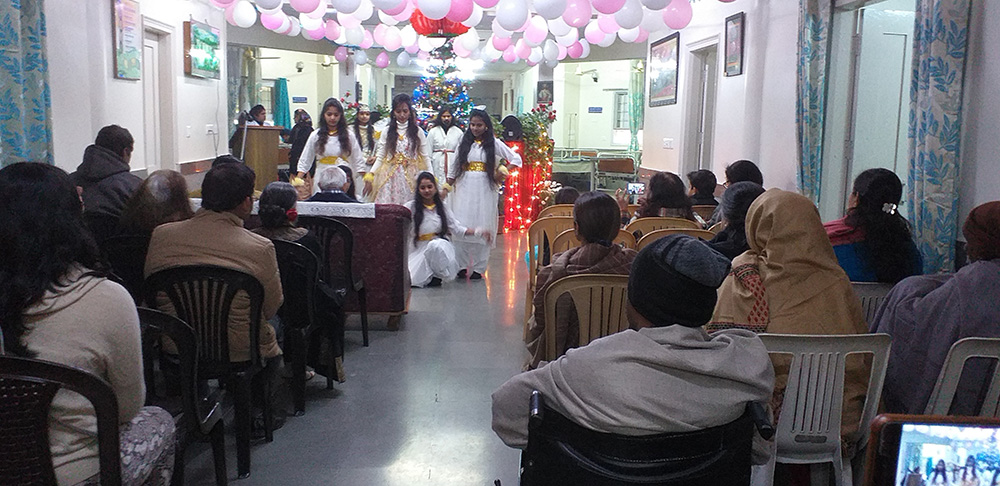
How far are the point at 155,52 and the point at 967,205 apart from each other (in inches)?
290

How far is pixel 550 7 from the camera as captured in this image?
6.58 meters

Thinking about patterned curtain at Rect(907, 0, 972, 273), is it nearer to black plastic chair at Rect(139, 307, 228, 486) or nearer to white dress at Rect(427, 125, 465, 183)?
black plastic chair at Rect(139, 307, 228, 486)

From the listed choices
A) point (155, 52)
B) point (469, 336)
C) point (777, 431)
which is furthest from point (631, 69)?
point (777, 431)

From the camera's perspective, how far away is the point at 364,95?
2023 cm

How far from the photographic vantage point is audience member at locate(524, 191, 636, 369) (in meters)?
2.74

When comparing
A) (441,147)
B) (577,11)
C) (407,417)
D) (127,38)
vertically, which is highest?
(577,11)

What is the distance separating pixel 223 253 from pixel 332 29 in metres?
8.00

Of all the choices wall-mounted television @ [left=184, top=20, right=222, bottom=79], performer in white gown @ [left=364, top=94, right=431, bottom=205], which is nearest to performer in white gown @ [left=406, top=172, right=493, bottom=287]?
performer in white gown @ [left=364, top=94, right=431, bottom=205]

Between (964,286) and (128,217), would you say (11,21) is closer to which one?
(128,217)

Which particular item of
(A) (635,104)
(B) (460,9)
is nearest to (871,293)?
(B) (460,9)

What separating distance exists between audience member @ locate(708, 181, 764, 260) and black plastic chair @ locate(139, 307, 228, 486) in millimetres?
1875

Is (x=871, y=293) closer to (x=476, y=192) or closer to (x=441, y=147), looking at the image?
(x=476, y=192)

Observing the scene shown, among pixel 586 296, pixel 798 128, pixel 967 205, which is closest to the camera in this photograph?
pixel 586 296

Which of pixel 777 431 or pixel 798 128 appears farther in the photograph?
pixel 798 128
